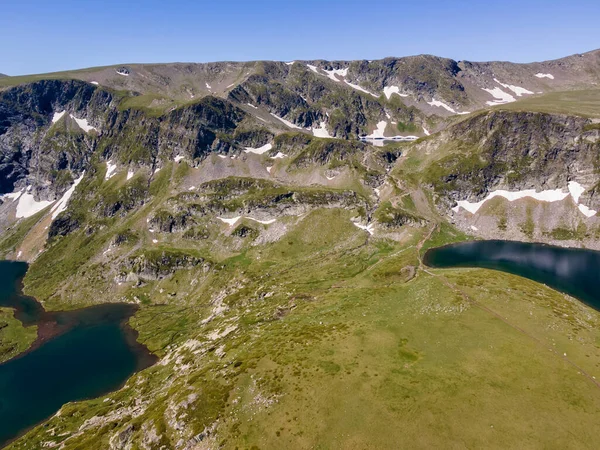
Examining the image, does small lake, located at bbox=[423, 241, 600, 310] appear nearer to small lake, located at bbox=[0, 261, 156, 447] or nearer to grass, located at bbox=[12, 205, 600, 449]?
grass, located at bbox=[12, 205, 600, 449]

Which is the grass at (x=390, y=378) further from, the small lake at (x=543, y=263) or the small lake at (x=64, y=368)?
the small lake at (x=543, y=263)

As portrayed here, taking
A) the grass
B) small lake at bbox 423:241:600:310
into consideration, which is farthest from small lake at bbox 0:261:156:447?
small lake at bbox 423:241:600:310

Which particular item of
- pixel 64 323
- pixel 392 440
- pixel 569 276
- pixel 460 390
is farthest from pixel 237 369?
pixel 64 323

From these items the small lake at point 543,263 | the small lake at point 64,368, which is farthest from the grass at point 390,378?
the small lake at point 543,263

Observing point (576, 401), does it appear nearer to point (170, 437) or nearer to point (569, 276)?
point (170, 437)

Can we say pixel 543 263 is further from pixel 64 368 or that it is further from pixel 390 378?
pixel 64 368
